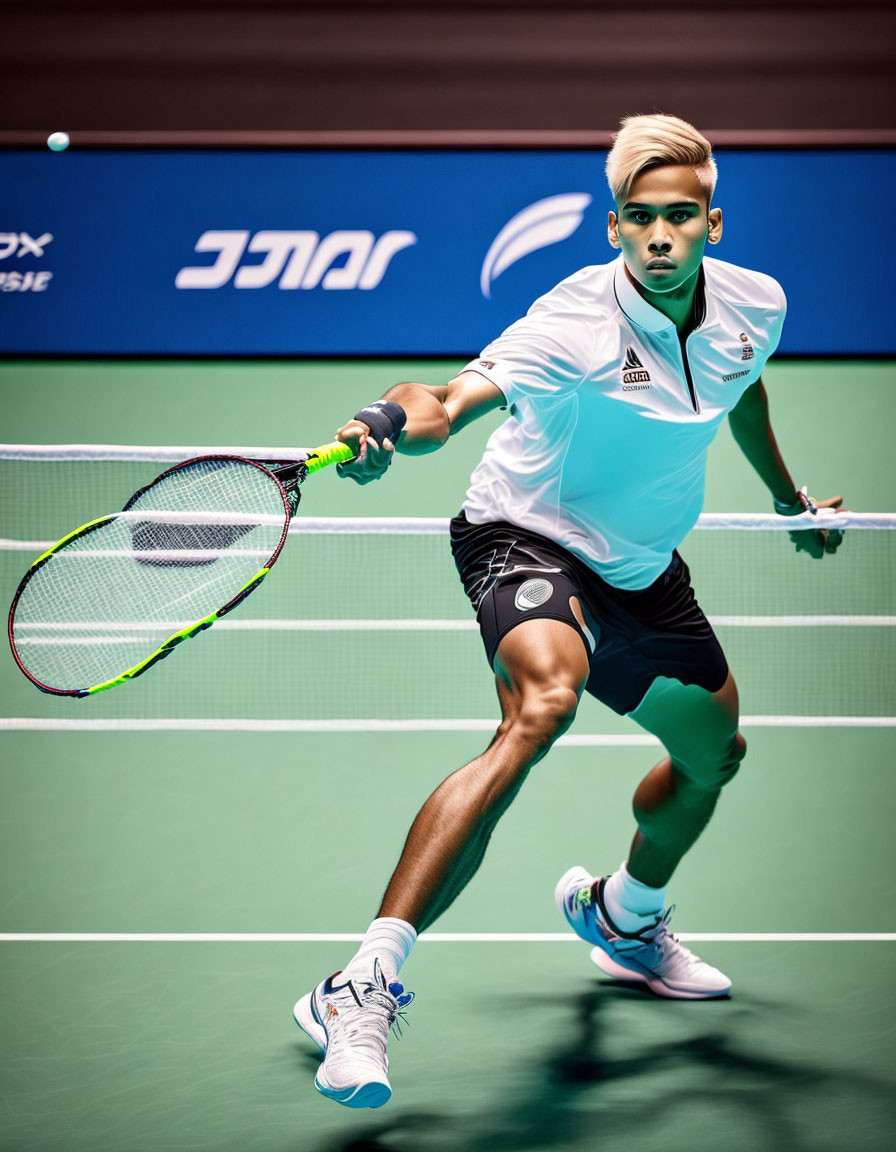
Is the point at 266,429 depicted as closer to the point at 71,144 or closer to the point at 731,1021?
the point at 71,144

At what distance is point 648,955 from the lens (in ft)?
12.0

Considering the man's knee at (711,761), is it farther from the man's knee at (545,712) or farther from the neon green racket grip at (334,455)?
the neon green racket grip at (334,455)

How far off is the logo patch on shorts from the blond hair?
80 centimetres

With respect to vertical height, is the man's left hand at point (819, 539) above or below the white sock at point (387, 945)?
above

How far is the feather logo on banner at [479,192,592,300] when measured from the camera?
927cm

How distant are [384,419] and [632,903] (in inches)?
60.8

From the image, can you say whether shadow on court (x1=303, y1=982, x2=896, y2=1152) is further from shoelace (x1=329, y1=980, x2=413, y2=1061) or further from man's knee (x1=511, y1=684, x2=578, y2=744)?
man's knee (x1=511, y1=684, x2=578, y2=744)

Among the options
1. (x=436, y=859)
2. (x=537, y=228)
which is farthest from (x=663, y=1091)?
(x=537, y=228)

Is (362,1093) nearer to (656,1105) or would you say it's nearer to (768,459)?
(656,1105)

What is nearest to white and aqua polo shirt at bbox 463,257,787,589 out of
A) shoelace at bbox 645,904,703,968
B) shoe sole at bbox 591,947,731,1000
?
shoelace at bbox 645,904,703,968

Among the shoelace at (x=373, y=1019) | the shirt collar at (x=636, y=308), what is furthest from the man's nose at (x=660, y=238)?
the shoelace at (x=373, y=1019)

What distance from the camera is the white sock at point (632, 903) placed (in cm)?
364

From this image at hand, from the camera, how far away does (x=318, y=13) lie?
10.8 m

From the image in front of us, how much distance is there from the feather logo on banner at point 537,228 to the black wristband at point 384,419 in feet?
22.1
